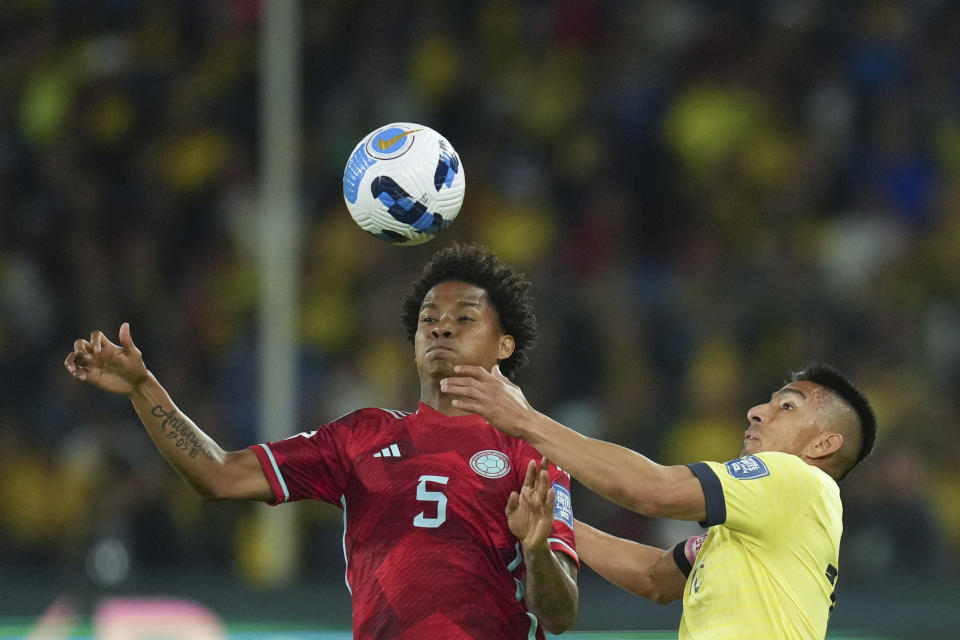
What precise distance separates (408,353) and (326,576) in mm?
1639

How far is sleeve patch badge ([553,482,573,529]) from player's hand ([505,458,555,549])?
1.26 feet

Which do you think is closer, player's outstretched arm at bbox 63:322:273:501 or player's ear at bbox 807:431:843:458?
player's outstretched arm at bbox 63:322:273:501

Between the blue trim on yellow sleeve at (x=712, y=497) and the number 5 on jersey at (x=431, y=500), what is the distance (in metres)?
0.83

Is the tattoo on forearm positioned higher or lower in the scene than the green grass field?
lower

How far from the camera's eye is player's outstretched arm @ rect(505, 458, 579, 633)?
3951 mm

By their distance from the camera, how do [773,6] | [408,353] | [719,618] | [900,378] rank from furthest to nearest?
[773,6] < [408,353] < [900,378] < [719,618]

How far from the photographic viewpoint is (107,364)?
4281mm

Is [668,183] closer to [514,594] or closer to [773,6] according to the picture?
[773,6]

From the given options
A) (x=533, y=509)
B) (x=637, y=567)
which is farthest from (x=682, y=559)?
(x=533, y=509)

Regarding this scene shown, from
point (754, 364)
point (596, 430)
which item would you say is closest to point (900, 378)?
point (754, 364)

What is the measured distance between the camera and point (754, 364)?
922 centimetres

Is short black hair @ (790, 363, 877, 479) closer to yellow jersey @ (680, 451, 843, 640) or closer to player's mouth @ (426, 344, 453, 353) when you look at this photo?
yellow jersey @ (680, 451, 843, 640)

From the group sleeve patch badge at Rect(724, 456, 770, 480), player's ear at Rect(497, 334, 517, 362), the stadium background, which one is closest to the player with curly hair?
player's ear at Rect(497, 334, 517, 362)

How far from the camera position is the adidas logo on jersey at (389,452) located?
4516 millimetres
